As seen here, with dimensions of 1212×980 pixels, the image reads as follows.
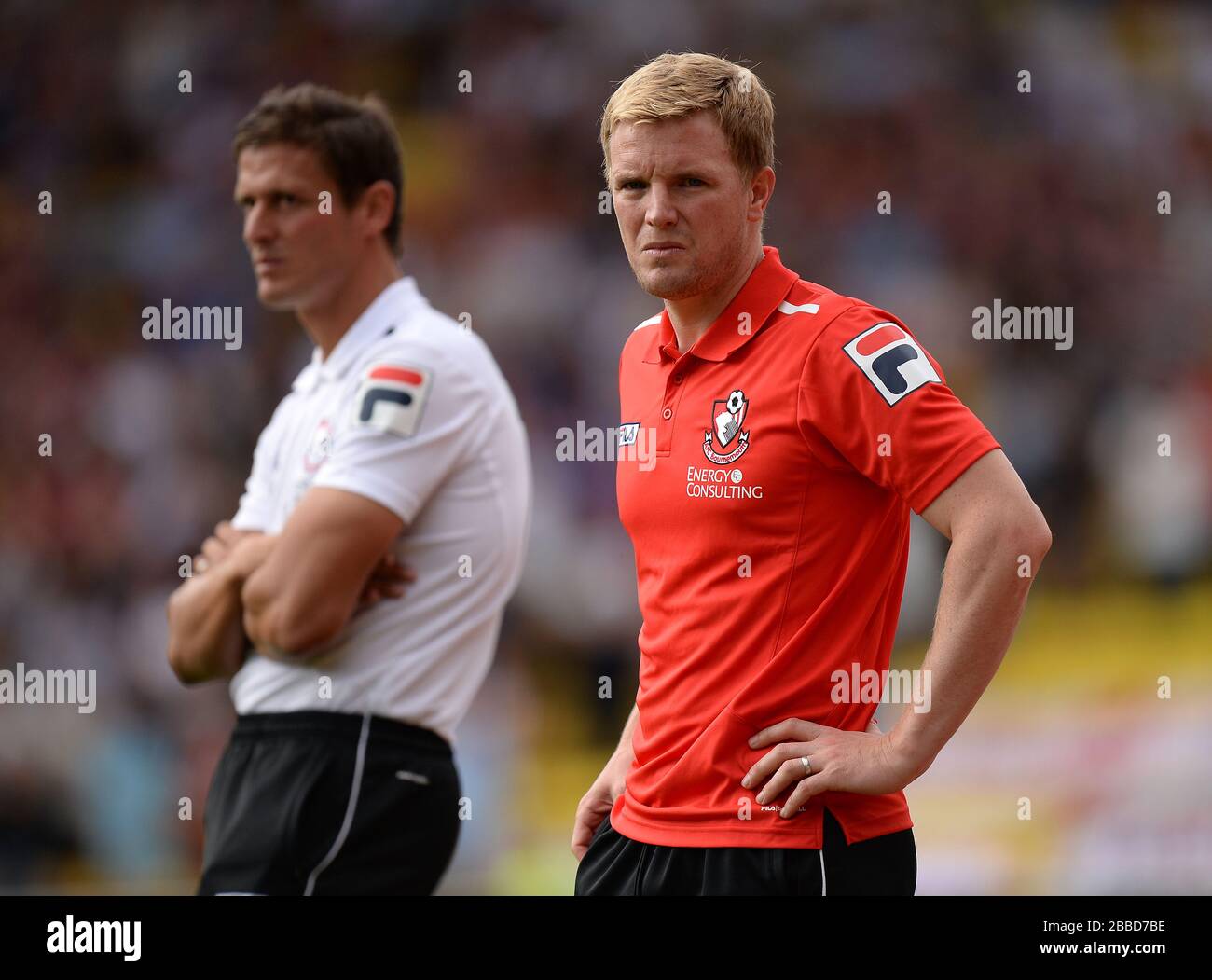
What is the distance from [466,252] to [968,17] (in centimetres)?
270

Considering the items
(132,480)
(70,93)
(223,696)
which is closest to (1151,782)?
(223,696)

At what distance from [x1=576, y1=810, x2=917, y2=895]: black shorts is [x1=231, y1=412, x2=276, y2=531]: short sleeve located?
131cm

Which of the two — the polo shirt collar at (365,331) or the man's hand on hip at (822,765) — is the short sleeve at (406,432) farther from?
the man's hand on hip at (822,765)

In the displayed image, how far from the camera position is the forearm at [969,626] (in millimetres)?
1977

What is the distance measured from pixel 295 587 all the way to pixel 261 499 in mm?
432

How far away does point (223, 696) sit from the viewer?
19.0ft

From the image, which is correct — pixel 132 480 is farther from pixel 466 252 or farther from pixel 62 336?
pixel 466 252

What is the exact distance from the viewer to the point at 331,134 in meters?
3.28

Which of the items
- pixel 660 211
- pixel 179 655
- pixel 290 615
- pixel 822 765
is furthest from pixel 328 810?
pixel 660 211

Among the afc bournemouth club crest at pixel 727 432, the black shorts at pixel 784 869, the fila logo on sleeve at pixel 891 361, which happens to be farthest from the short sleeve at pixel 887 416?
the black shorts at pixel 784 869

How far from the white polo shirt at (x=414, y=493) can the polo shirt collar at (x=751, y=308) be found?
82cm

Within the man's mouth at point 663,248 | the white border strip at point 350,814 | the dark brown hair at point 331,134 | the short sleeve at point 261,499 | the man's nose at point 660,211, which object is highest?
the dark brown hair at point 331,134

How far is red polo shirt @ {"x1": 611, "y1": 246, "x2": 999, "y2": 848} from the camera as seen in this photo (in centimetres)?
202

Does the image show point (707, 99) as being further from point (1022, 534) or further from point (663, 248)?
point (1022, 534)
